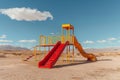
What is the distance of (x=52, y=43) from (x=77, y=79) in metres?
12.7

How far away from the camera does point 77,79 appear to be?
13031mm

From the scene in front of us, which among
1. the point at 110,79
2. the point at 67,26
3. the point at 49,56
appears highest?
the point at 67,26

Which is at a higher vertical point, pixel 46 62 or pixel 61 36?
pixel 61 36

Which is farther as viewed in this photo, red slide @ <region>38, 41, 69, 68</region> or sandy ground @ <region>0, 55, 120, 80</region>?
red slide @ <region>38, 41, 69, 68</region>

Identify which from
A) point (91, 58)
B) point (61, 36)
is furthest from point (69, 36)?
point (91, 58)

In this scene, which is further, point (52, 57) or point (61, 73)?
point (52, 57)

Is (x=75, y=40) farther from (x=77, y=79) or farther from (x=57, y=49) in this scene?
(x=77, y=79)

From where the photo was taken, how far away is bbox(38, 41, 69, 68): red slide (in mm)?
20117

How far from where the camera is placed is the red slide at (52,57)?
66.0ft

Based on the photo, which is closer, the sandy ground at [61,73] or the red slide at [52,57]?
the sandy ground at [61,73]

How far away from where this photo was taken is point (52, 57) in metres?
21.7

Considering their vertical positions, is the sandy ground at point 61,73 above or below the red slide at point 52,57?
below

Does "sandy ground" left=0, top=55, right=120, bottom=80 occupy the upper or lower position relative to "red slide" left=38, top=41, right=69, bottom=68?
lower

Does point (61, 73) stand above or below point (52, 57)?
below
